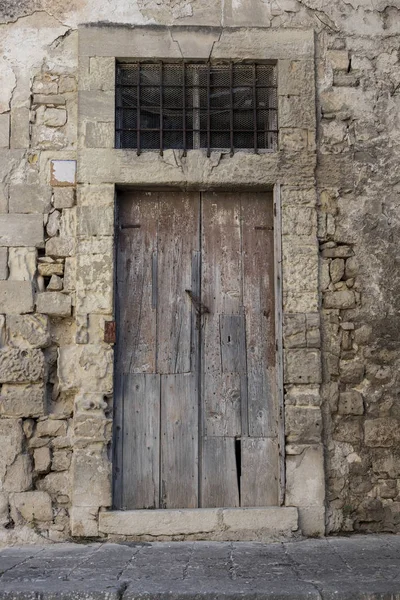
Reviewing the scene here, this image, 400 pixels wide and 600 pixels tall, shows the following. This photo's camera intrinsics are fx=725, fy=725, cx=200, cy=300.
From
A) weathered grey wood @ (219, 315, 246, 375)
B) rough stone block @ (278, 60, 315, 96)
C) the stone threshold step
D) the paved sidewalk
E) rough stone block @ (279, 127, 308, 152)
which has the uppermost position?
rough stone block @ (278, 60, 315, 96)

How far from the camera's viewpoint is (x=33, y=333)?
486 cm

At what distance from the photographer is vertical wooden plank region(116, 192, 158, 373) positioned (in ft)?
16.5

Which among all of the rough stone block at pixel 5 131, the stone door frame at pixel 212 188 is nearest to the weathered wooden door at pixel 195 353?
the stone door frame at pixel 212 188

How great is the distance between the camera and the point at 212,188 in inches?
202

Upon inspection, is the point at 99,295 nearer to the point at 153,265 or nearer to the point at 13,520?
the point at 153,265

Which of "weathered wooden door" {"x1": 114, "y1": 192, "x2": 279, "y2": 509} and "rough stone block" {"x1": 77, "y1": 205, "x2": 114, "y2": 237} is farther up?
"rough stone block" {"x1": 77, "y1": 205, "x2": 114, "y2": 237}

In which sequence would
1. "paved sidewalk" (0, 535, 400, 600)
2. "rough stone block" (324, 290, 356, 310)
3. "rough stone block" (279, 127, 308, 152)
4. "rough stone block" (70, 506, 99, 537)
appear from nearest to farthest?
"paved sidewalk" (0, 535, 400, 600), "rough stone block" (70, 506, 99, 537), "rough stone block" (324, 290, 356, 310), "rough stone block" (279, 127, 308, 152)

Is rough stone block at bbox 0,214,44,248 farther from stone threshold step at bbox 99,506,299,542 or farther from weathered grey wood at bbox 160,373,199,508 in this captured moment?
stone threshold step at bbox 99,506,299,542


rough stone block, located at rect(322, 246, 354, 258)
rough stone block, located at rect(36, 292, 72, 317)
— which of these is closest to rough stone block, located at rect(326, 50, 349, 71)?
rough stone block, located at rect(322, 246, 354, 258)

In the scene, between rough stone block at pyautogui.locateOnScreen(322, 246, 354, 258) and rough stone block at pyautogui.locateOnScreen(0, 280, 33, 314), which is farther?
rough stone block at pyautogui.locateOnScreen(322, 246, 354, 258)

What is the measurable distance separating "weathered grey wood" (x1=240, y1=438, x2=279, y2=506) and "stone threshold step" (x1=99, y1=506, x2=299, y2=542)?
16cm

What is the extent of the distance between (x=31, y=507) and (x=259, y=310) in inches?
79.6

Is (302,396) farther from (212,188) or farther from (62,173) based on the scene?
(62,173)

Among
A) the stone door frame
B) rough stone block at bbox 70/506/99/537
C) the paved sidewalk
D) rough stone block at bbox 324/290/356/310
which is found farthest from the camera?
rough stone block at bbox 324/290/356/310
